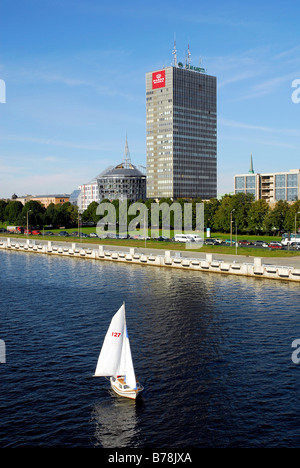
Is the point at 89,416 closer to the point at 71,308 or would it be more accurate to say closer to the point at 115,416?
the point at 115,416

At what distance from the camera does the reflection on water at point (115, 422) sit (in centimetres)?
2597

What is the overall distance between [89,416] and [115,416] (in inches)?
62.4

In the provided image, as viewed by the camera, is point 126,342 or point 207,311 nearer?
point 126,342

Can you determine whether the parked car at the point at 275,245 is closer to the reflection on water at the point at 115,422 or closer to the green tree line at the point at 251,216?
the green tree line at the point at 251,216

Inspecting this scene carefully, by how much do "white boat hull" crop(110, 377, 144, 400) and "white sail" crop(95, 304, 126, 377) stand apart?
550 mm

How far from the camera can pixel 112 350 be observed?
106ft

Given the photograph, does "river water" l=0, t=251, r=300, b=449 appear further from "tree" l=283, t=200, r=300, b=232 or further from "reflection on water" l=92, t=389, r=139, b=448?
"tree" l=283, t=200, r=300, b=232

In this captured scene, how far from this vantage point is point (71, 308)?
178 ft
